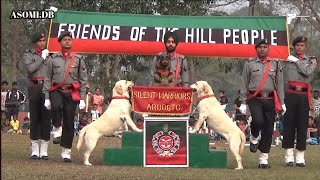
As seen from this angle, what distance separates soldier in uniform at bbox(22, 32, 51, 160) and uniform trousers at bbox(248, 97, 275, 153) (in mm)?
3234

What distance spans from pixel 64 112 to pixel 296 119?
355 centimetres

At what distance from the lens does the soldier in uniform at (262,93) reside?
12.3m

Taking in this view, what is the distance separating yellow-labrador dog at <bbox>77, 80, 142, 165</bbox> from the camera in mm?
12103

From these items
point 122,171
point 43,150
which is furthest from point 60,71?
point 122,171

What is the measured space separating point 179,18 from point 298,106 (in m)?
3.08

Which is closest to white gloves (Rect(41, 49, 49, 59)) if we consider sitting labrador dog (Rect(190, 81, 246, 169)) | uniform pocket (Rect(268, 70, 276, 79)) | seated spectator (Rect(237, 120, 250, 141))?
sitting labrador dog (Rect(190, 81, 246, 169))

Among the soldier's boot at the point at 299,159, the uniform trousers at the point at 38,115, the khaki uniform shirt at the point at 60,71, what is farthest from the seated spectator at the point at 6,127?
the soldier's boot at the point at 299,159

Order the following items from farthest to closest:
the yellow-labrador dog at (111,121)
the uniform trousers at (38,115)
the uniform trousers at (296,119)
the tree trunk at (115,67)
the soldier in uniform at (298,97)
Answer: the tree trunk at (115,67) → the uniform trousers at (38,115) → the uniform trousers at (296,119) → the soldier in uniform at (298,97) → the yellow-labrador dog at (111,121)

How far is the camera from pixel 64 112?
12672 mm

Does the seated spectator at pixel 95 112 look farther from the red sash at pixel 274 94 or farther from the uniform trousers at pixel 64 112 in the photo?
the red sash at pixel 274 94

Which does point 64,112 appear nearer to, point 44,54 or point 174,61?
point 44,54

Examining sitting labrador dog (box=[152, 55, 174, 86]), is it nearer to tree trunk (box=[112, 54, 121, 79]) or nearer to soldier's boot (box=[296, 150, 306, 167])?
soldier's boot (box=[296, 150, 306, 167])

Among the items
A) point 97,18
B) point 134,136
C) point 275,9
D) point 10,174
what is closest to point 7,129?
point 97,18

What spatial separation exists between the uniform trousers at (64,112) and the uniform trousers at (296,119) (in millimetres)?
3258
